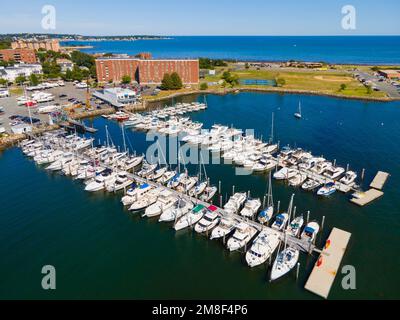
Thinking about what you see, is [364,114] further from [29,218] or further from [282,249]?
[29,218]

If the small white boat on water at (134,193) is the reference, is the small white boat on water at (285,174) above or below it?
above

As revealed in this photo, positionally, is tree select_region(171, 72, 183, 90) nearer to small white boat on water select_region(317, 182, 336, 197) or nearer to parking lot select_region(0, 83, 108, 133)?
parking lot select_region(0, 83, 108, 133)

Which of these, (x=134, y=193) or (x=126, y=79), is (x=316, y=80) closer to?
(x=126, y=79)

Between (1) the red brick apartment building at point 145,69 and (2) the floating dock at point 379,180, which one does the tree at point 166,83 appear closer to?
(1) the red brick apartment building at point 145,69

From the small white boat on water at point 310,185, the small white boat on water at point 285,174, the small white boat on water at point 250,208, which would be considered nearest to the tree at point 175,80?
the small white boat on water at point 285,174

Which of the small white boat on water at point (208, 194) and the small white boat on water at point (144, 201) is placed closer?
the small white boat on water at point (144, 201)

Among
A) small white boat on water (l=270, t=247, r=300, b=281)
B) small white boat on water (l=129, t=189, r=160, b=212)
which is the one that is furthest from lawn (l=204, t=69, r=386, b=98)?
small white boat on water (l=270, t=247, r=300, b=281)

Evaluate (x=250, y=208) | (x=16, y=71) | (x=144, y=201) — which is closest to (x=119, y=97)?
(x=144, y=201)
